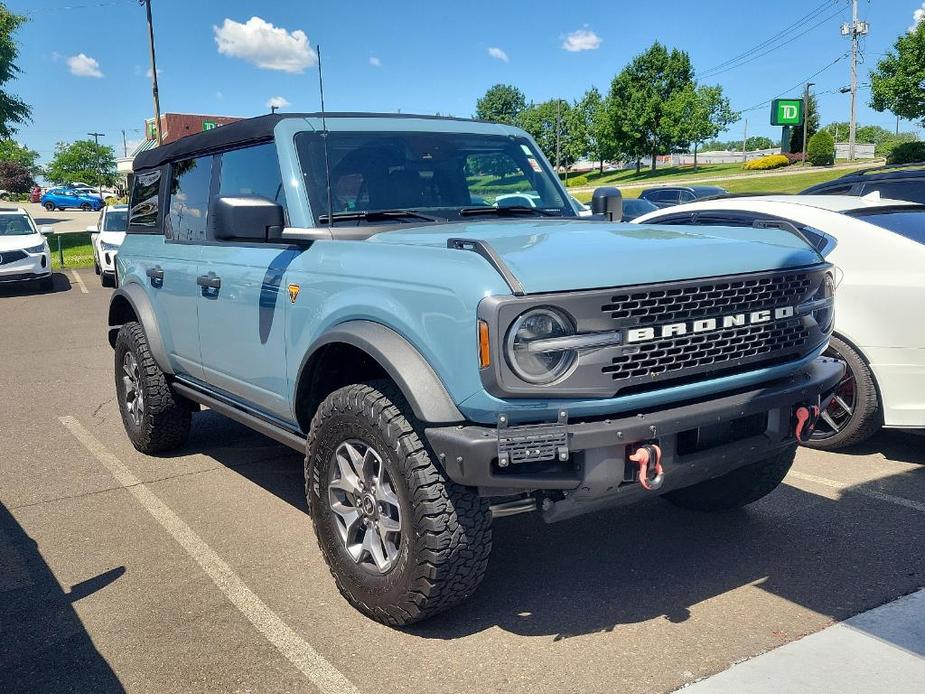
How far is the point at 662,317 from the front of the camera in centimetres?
302

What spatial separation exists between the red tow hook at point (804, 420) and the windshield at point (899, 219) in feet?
7.41

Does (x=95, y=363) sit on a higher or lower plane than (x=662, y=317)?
lower

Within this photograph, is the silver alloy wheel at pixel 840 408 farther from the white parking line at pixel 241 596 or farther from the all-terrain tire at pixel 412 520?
the white parking line at pixel 241 596

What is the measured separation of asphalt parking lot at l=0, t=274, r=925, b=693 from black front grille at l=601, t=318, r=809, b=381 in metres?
1.06

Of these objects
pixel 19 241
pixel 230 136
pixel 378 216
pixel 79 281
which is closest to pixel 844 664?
pixel 378 216

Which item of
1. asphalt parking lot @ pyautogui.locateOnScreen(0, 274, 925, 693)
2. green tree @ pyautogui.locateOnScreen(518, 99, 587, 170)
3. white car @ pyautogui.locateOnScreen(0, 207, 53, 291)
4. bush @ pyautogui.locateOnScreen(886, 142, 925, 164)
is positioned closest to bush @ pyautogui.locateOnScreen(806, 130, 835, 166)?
bush @ pyautogui.locateOnScreen(886, 142, 925, 164)

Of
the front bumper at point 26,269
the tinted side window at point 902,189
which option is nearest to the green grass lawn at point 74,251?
the front bumper at point 26,269

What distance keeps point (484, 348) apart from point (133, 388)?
3.86 metres

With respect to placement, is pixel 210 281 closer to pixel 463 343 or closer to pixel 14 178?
pixel 463 343

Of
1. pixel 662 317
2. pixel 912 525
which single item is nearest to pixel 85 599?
pixel 662 317

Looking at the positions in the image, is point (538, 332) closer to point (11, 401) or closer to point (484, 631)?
point (484, 631)

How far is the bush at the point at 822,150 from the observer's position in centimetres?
4862

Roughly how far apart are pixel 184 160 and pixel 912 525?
4617 millimetres

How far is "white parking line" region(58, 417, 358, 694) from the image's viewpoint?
10.0 ft
